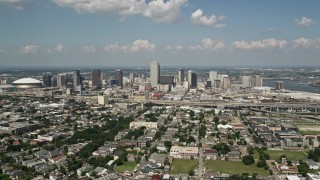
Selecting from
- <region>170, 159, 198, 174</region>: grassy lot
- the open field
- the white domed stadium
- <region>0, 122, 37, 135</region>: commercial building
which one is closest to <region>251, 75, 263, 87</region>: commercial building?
the open field

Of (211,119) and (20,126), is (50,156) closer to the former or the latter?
(20,126)

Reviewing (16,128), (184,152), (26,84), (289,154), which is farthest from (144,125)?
(26,84)

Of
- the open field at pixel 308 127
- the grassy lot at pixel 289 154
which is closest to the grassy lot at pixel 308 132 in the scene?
the open field at pixel 308 127

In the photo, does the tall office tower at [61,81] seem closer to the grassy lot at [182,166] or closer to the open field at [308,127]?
the open field at [308,127]

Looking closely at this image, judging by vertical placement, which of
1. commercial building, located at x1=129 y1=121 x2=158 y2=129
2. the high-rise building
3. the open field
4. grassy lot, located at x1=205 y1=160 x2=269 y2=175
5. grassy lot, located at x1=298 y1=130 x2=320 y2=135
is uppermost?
the high-rise building

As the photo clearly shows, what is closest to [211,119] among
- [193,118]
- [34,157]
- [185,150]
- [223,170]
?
[193,118]

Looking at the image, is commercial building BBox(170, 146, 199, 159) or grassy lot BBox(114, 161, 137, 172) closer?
grassy lot BBox(114, 161, 137, 172)

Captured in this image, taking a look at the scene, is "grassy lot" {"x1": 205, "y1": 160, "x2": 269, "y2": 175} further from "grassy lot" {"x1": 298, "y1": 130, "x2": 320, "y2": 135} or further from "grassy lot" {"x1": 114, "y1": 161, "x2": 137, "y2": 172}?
"grassy lot" {"x1": 298, "y1": 130, "x2": 320, "y2": 135}
